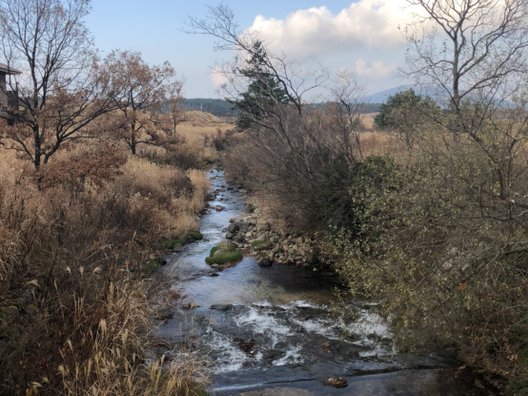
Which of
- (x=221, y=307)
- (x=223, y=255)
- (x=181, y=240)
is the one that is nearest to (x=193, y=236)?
(x=181, y=240)

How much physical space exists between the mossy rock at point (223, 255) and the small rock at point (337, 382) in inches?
256

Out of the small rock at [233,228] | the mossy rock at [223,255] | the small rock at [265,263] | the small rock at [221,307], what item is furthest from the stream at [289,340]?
the small rock at [233,228]

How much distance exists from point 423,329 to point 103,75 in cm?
1194

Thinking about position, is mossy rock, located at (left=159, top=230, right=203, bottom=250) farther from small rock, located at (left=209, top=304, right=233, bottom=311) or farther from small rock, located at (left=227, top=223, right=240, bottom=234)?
small rock, located at (left=209, top=304, right=233, bottom=311)

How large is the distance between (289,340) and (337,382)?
5.18ft

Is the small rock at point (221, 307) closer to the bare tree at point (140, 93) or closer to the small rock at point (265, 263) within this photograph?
the small rock at point (265, 263)

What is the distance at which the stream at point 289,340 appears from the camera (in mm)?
6707

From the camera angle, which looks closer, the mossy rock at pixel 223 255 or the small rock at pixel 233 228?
the mossy rock at pixel 223 255

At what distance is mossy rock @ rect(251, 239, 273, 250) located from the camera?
14.2 metres

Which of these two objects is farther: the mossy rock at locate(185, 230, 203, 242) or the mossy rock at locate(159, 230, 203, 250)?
the mossy rock at locate(185, 230, 203, 242)

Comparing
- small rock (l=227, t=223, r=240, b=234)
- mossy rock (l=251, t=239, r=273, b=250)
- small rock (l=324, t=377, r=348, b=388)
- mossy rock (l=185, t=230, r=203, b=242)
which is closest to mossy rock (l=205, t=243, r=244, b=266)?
mossy rock (l=251, t=239, r=273, b=250)

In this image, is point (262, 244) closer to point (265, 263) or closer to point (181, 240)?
point (265, 263)

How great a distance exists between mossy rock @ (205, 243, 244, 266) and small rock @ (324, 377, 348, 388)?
651 cm

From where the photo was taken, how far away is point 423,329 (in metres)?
6.50
